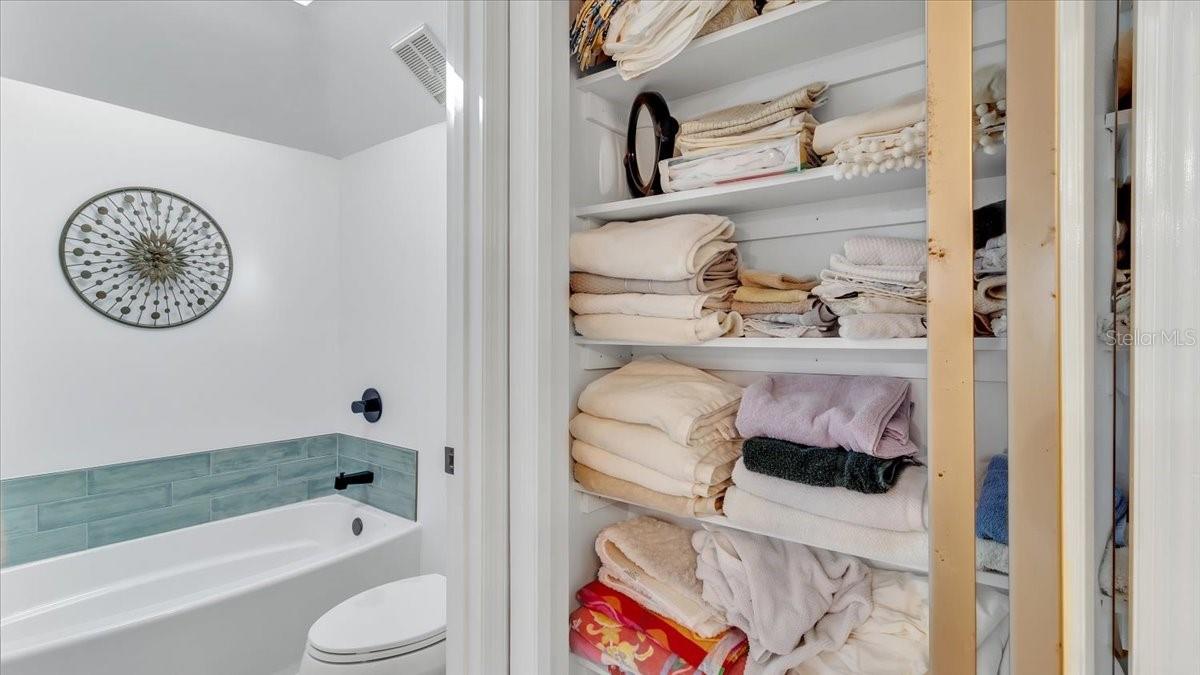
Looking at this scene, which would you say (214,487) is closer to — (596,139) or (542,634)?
(542,634)

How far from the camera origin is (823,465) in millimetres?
805

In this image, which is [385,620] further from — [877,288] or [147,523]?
[877,288]

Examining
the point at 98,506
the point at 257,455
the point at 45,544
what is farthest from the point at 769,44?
the point at 45,544

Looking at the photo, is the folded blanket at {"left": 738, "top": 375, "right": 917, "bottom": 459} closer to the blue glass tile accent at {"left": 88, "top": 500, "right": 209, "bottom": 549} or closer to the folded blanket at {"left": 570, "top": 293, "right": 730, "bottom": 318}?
the folded blanket at {"left": 570, "top": 293, "right": 730, "bottom": 318}

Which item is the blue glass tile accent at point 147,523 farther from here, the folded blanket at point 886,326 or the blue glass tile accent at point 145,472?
the folded blanket at point 886,326

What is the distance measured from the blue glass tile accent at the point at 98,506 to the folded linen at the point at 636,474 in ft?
6.38

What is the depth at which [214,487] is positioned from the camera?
7.22 ft

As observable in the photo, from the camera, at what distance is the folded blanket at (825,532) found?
75 centimetres

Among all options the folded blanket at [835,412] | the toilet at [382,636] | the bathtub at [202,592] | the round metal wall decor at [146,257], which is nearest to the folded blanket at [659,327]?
the folded blanket at [835,412]

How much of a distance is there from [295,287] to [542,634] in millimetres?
2023

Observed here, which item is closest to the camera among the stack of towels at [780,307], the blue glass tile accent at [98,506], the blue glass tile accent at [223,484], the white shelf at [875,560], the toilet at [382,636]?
the white shelf at [875,560]

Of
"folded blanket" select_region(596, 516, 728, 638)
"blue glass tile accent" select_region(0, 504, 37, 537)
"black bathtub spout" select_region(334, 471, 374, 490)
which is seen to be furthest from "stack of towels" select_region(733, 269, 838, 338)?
"blue glass tile accent" select_region(0, 504, 37, 537)

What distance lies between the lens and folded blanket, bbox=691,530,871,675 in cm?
83

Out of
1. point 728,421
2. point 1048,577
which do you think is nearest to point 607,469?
point 728,421
